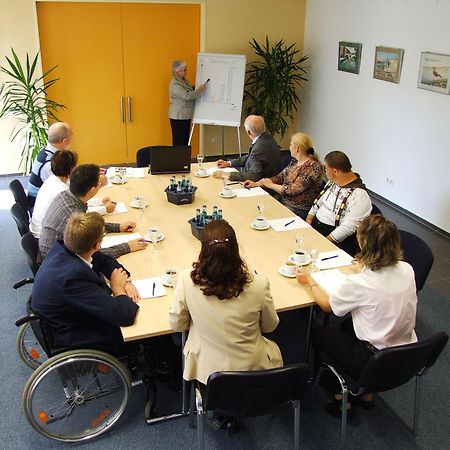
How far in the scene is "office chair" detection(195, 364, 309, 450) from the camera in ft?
6.40

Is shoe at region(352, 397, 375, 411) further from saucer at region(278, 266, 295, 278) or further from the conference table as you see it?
saucer at region(278, 266, 295, 278)

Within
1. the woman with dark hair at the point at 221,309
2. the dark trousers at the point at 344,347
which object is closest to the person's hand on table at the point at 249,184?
the dark trousers at the point at 344,347

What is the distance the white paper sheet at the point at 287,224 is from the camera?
3.41 metres

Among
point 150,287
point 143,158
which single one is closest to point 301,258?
point 150,287

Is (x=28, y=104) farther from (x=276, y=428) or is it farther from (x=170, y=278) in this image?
(x=276, y=428)

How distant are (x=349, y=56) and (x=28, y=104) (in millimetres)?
4009

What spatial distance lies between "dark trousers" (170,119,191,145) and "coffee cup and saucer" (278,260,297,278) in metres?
4.26

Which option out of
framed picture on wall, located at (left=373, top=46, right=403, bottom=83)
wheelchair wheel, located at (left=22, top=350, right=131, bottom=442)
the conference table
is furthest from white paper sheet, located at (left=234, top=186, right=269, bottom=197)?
framed picture on wall, located at (left=373, top=46, right=403, bottom=83)

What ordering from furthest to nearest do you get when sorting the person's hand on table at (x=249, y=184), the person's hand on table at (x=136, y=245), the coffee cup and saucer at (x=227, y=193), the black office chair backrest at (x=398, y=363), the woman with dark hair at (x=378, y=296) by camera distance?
1. the person's hand on table at (x=249, y=184)
2. the coffee cup and saucer at (x=227, y=193)
3. the person's hand on table at (x=136, y=245)
4. the woman with dark hair at (x=378, y=296)
5. the black office chair backrest at (x=398, y=363)

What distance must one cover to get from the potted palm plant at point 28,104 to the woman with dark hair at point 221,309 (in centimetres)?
423

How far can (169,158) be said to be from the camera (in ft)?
14.4

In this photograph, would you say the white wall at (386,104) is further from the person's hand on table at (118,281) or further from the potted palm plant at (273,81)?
the person's hand on table at (118,281)

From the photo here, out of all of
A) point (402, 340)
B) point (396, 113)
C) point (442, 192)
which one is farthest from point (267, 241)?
point (396, 113)

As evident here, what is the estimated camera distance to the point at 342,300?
237 centimetres
